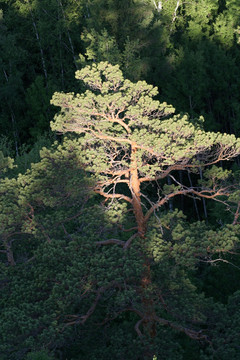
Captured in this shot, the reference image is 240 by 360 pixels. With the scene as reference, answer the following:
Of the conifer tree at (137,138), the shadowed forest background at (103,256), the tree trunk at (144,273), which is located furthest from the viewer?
the tree trunk at (144,273)

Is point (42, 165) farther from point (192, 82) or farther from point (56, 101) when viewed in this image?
point (192, 82)

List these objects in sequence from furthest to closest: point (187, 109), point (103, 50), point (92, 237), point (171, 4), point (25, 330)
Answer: point (171, 4)
point (187, 109)
point (103, 50)
point (92, 237)
point (25, 330)

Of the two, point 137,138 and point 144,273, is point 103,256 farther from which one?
point 137,138

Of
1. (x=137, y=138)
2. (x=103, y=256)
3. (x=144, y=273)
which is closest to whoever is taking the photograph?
(x=103, y=256)

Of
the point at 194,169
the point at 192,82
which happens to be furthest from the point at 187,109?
the point at 194,169

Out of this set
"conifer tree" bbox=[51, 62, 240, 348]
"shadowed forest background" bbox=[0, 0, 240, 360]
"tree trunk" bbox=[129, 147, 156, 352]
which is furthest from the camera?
"tree trunk" bbox=[129, 147, 156, 352]

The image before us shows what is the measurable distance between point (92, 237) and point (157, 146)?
2.62 metres

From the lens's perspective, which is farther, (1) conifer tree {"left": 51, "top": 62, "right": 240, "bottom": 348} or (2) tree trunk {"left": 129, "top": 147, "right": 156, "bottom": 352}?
(2) tree trunk {"left": 129, "top": 147, "right": 156, "bottom": 352}

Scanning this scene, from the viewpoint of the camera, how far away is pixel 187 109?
32188mm

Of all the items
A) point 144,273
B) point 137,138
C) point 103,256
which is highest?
point 137,138

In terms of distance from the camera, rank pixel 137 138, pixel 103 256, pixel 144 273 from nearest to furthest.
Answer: pixel 103 256, pixel 137 138, pixel 144 273

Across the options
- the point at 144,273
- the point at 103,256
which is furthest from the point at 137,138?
the point at 144,273

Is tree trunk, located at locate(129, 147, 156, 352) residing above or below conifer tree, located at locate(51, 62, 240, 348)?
below

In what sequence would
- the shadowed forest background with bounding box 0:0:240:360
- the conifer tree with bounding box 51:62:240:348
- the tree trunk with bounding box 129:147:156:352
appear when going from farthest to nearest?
the tree trunk with bounding box 129:147:156:352, the conifer tree with bounding box 51:62:240:348, the shadowed forest background with bounding box 0:0:240:360
